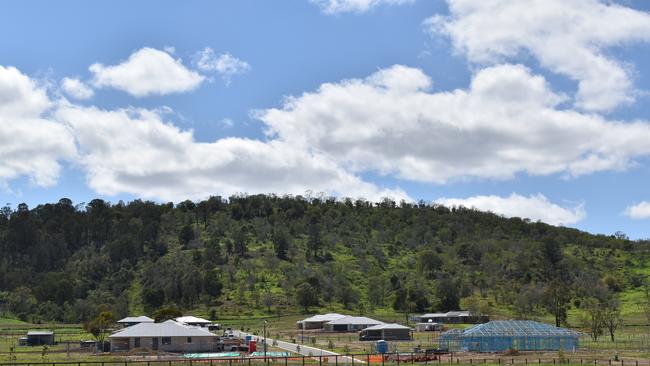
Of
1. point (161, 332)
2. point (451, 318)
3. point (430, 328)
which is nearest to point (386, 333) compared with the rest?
point (430, 328)

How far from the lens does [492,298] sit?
199m

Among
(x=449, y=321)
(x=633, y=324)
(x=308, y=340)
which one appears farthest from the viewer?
(x=449, y=321)

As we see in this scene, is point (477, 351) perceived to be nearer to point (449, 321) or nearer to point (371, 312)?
point (449, 321)

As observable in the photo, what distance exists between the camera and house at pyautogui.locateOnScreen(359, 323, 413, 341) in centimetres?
12519

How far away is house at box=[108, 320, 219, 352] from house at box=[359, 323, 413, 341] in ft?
101

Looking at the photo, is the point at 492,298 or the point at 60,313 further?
the point at 492,298

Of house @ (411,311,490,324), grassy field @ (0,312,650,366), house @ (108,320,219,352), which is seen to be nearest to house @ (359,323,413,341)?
grassy field @ (0,312,650,366)

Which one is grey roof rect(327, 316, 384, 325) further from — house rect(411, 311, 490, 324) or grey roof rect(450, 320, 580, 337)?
grey roof rect(450, 320, 580, 337)

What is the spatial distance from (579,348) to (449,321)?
236 ft

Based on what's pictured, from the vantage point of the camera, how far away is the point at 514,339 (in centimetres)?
9625

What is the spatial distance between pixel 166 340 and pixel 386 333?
126 feet

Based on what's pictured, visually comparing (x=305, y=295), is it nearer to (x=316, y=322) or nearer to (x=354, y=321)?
(x=316, y=322)

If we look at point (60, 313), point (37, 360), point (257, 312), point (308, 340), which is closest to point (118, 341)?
point (37, 360)

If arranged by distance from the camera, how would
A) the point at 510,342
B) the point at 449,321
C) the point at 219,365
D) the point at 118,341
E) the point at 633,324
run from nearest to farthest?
1. the point at 219,365
2. the point at 510,342
3. the point at 118,341
4. the point at 633,324
5. the point at 449,321
